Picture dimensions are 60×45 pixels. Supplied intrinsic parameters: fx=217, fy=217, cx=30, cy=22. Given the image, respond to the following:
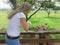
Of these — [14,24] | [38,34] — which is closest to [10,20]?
[14,24]

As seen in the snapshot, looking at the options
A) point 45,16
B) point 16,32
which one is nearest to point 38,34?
point 16,32

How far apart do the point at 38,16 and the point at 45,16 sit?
639mm

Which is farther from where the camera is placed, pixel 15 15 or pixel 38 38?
pixel 38 38

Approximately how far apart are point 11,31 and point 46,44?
528 mm

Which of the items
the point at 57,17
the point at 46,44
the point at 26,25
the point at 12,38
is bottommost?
the point at 57,17

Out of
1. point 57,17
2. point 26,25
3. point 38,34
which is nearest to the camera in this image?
point 26,25

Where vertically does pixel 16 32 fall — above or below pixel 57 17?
above

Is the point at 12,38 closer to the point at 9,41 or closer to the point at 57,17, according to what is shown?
the point at 9,41

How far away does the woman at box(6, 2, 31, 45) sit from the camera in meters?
2.05

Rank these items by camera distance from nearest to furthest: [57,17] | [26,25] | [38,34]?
1. [26,25]
2. [38,34]
3. [57,17]

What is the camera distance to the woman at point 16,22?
2047 millimetres

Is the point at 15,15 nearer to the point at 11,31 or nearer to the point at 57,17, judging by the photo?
the point at 11,31

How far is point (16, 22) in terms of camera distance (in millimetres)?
2082

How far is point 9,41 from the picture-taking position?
6.94 feet
